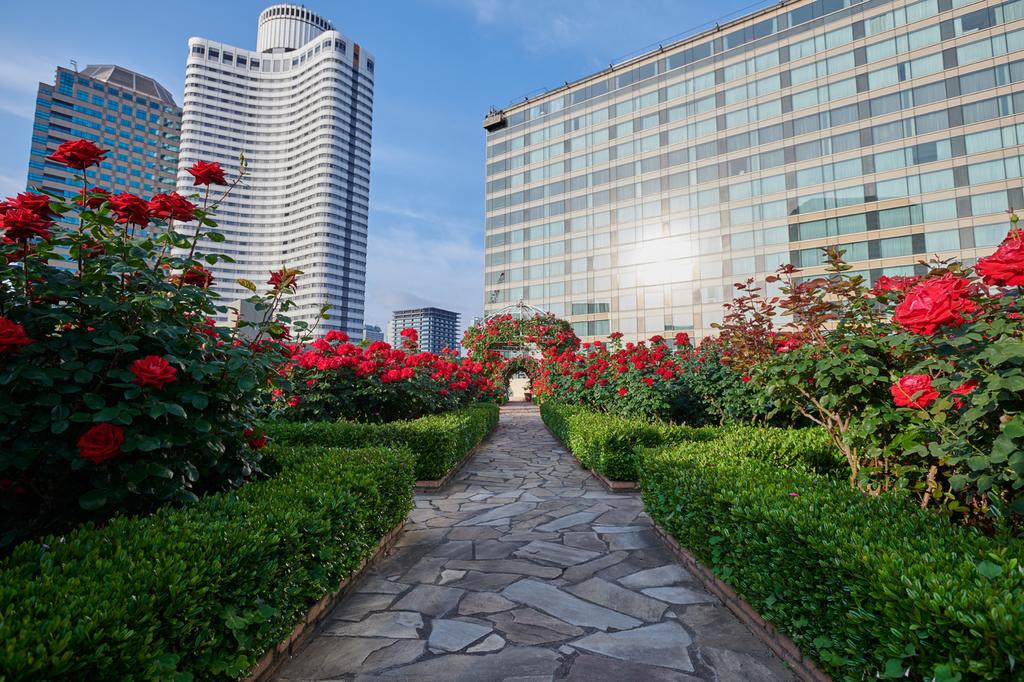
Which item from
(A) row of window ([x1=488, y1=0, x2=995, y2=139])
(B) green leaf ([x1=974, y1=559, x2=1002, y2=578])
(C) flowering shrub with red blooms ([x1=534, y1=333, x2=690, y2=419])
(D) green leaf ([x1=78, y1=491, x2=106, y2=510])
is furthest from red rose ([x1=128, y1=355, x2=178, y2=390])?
(A) row of window ([x1=488, y1=0, x2=995, y2=139])

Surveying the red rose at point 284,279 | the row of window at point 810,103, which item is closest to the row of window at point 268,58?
the row of window at point 810,103

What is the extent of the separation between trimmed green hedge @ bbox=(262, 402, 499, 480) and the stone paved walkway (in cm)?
122

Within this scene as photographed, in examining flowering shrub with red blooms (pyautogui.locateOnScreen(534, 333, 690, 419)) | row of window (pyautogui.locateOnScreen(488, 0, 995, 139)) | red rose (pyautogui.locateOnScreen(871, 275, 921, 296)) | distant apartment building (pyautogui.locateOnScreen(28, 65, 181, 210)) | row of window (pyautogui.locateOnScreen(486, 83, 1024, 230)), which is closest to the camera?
red rose (pyautogui.locateOnScreen(871, 275, 921, 296))

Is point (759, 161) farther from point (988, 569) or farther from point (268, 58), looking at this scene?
point (268, 58)

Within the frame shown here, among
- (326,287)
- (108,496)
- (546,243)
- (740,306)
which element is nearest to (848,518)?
(108,496)

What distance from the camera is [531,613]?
3291mm

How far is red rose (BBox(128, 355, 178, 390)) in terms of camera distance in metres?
2.37

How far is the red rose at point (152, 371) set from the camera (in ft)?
7.76

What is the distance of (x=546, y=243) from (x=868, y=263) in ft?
86.6

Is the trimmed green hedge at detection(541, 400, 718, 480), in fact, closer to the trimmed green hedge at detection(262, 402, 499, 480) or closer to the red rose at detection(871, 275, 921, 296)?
the trimmed green hedge at detection(262, 402, 499, 480)

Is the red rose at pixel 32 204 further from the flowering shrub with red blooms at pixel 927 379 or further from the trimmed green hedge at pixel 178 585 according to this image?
the flowering shrub with red blooms at pixel 927 379

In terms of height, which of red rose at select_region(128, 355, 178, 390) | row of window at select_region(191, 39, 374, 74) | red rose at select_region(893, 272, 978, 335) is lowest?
red rose at select_region(128, 355, 178, 390)

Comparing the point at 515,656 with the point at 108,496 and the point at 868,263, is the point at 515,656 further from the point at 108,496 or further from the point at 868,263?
the point at 868,263

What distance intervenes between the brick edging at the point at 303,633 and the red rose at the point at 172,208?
8.31 ft
